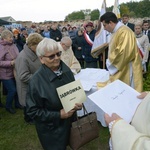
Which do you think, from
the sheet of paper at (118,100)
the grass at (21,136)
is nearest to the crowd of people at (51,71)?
the sheet of paper at (118,100)

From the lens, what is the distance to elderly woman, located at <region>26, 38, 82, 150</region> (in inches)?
76.6

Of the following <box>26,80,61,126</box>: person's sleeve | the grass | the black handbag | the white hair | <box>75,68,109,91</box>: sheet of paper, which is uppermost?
the white hair

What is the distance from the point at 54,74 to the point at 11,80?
109 inches

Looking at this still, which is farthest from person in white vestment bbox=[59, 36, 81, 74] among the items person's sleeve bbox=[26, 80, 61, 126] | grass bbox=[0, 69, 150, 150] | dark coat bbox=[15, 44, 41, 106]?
person's sleeve bbox=[26, 80, 61, 126]

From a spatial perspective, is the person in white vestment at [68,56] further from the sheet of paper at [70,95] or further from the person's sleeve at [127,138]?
the person's sleeve at [127,138]

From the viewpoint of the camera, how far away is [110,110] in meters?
1.70

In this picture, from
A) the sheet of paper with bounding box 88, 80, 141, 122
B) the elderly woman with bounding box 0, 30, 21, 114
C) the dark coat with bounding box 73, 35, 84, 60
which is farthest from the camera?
the dark coat with bounding box 73, 35, 84, 60

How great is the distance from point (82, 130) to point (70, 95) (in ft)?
1.34

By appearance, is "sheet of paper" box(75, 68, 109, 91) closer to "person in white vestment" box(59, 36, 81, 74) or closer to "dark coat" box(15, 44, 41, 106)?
"person in white vestment" box(59, 36, 81, 74)

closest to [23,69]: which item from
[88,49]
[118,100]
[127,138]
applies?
[118,100]

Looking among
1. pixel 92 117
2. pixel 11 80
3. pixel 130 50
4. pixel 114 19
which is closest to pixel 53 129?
pixel 92 117

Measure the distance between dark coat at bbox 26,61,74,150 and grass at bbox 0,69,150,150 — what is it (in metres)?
1.23

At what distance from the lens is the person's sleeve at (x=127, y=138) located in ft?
3.88

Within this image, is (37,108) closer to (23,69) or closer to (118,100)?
(118,100)
